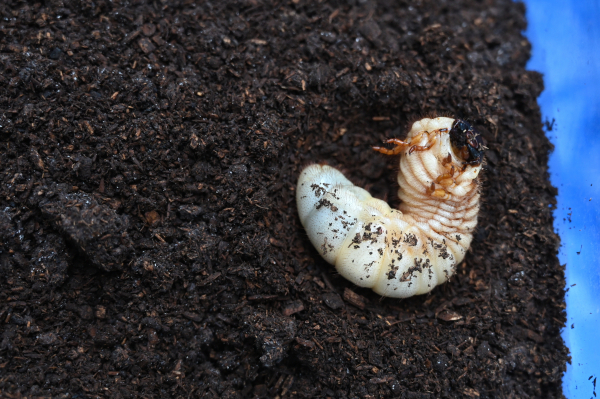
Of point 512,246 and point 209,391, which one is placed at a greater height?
point 512,246

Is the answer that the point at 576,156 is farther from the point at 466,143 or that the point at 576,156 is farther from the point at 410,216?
the point at 410,216

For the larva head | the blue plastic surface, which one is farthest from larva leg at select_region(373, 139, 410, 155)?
the blue plastic surface

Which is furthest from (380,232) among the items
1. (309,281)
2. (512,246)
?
(512,246)

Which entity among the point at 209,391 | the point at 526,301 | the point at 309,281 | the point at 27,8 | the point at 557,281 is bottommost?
the point at 209,391

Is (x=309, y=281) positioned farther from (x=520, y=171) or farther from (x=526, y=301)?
(x=520, y=171)

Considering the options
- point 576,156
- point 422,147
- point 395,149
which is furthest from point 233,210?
point 576,156

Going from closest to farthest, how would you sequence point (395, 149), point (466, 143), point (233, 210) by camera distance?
point (233, 210)
point (466, 143)
point (395, 149)
